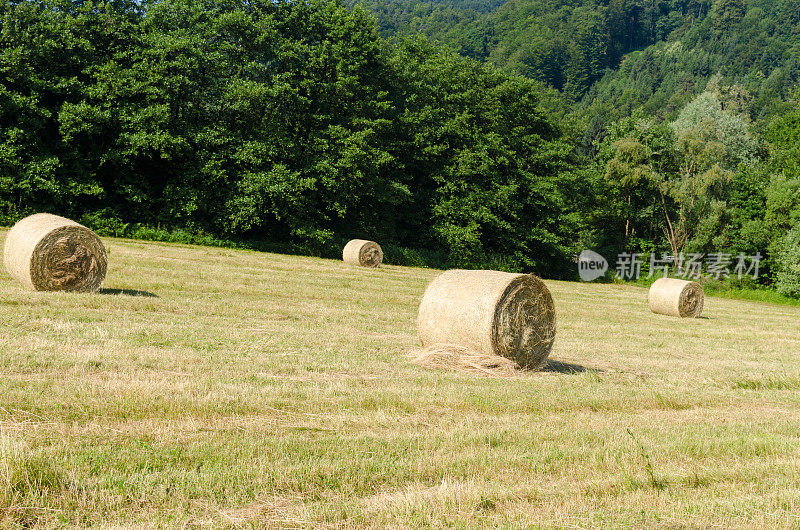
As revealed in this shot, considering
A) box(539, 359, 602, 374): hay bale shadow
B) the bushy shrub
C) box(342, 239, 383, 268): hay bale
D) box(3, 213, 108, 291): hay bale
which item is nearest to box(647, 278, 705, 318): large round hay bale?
box(342, 239, 383, 268): hay bale

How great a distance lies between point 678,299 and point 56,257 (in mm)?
21706

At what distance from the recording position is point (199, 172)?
3347 centimetres

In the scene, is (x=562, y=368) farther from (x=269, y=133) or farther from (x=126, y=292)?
(x=269, y=133)

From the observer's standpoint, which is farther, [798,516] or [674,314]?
[674,314]

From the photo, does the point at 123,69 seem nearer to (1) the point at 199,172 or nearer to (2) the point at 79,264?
(1) the point at 199,172

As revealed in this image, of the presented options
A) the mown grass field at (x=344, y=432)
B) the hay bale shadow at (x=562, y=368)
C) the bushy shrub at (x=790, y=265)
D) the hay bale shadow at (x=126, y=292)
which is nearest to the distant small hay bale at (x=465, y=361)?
the mown grass field at (x=344, y=432)

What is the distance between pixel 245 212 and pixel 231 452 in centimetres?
2905

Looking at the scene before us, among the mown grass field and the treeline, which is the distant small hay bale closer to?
the mown grass field

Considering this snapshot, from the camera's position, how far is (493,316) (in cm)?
1048

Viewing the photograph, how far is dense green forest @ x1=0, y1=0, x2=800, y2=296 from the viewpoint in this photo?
31062 mm

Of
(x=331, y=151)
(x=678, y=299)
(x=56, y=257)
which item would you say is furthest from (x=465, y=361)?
(x=331, y=151)

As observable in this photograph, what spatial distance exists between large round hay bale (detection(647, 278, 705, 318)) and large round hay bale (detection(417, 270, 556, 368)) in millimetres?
16283

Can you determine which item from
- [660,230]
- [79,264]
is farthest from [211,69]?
[660,230]

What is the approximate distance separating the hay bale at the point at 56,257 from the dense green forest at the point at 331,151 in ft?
56.5
